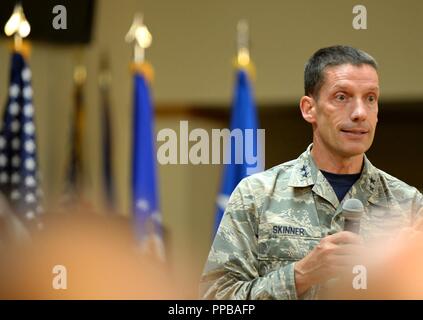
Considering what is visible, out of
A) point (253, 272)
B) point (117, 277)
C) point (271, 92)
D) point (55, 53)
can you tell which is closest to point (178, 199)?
point (117, 277)

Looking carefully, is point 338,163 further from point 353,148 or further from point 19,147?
point 19,147

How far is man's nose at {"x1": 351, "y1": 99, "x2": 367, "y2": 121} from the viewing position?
1.97 m

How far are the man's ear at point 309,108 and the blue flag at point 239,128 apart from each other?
0.49 meters

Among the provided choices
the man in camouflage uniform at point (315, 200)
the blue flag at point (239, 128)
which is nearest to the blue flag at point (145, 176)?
the blue flag at point (239, 128)

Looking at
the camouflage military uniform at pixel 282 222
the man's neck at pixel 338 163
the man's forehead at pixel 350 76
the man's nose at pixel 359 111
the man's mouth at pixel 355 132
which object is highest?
the man's forehead at pixel 350 76

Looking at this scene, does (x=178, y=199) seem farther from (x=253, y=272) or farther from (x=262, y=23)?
(x=253, y=272)

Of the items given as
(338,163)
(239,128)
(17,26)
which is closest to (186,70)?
(239,128)

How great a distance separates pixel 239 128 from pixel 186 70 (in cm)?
40

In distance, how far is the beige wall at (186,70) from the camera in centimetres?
253

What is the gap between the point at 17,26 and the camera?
2.73 meters

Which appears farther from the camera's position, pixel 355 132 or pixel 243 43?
pixel 243 43

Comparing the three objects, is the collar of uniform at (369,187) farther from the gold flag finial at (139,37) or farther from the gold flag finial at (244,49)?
the gold flag finial at (139,37)

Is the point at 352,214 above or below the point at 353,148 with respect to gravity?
below

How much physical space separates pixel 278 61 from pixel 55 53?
0.98m
